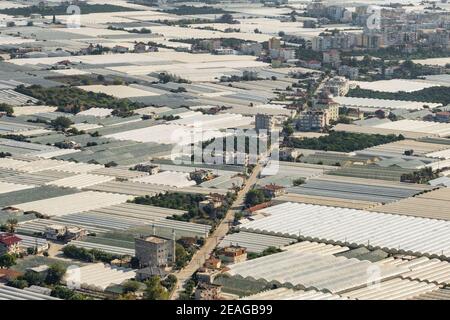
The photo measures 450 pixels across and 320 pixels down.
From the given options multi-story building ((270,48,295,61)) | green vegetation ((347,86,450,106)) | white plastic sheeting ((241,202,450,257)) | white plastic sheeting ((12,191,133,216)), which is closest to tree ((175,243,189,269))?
white plastic sheeting ((241,202,450,257))

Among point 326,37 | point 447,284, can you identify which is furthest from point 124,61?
point 447,284

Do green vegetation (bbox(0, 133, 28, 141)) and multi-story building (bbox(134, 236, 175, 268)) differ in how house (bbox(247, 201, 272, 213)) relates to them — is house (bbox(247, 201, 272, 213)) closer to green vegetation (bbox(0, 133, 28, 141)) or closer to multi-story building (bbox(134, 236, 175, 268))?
multi-story building (bbox(134, 236, 175, 268))

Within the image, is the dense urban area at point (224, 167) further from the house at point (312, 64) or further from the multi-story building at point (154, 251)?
the house at point (312, 64)

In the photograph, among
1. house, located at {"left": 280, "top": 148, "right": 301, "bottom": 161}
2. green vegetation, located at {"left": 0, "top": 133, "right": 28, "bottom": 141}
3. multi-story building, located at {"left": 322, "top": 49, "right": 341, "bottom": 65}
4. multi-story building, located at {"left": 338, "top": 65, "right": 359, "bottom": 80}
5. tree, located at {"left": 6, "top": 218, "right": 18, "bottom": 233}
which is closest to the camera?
tree, located at {"left": 6, "top": 218, "right": 18, "bottom": 233}

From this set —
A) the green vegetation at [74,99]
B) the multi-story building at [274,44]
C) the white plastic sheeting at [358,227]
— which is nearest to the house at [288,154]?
the white plastic sheeting at [358,227]
